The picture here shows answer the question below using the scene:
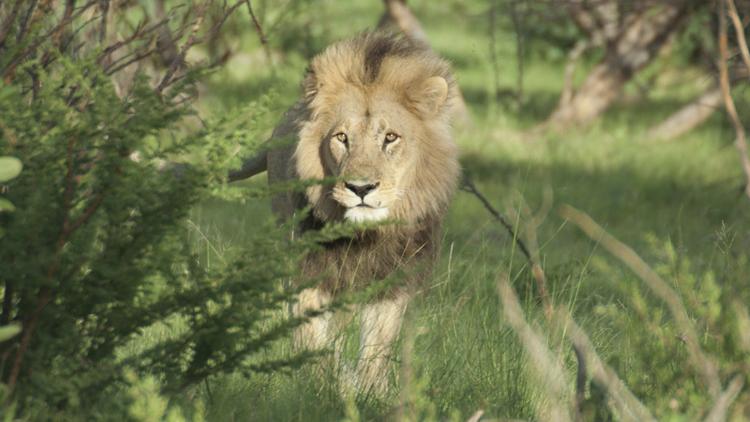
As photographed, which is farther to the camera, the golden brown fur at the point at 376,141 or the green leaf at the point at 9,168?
the golden brown fur at the point at 376,141

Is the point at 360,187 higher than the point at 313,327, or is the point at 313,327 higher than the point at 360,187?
the point at 360,187

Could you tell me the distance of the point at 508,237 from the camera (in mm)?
7844

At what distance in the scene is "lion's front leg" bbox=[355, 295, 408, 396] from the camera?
4215 mm

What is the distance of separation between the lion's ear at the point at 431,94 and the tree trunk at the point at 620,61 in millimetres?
7612

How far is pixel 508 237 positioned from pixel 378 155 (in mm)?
2814

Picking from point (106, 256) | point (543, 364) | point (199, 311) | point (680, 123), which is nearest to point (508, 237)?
point (199, 311)

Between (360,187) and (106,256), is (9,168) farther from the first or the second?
(360,187)

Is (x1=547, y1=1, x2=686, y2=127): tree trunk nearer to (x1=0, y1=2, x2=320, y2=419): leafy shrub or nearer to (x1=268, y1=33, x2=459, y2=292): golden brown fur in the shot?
(x1=268, y1=33, x2=459, y2=292): golden brown fur

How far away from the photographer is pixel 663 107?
50.7 feet

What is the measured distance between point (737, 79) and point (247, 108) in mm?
7019

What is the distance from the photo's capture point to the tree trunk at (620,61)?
42.6 feet

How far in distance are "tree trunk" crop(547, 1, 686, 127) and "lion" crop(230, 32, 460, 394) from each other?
761cm

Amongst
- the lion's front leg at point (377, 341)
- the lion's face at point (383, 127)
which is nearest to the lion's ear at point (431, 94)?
the lion's face at point (383, 127)

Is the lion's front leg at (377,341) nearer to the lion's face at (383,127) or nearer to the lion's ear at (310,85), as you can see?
the lion's face at (383,127)
